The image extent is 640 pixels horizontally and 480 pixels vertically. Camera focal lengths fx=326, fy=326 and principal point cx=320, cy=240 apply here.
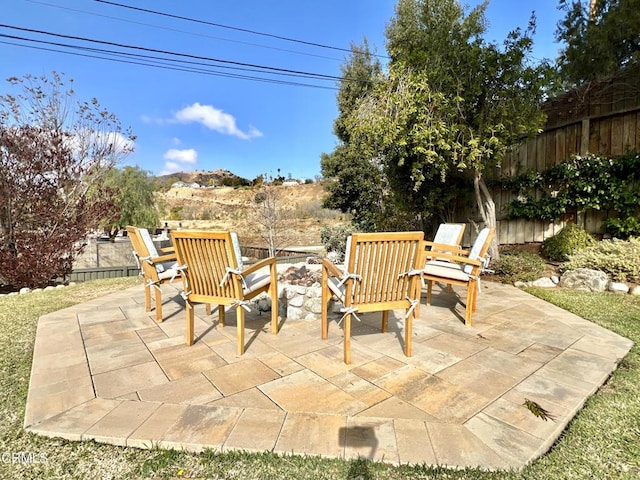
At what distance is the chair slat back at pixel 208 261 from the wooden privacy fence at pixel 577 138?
586cm

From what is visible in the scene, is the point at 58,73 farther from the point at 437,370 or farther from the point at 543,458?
the point at 543,458

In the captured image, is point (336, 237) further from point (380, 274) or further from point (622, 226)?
point (380, 274)

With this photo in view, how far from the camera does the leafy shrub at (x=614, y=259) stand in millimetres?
4210

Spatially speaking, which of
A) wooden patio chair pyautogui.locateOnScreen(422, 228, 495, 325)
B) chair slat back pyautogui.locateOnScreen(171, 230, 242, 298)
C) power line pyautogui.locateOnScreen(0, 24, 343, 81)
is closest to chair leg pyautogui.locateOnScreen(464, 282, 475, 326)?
wooden patio chair pyautogui.locateOnScreen(422, 228, 495, 325)

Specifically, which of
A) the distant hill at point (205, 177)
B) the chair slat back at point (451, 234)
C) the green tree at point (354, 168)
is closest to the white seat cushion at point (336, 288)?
the chair slat back at point (451, 234)

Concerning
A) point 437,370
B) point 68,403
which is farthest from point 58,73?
point 437,370

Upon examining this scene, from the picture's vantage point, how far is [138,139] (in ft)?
26.5

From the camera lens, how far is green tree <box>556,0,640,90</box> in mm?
4891

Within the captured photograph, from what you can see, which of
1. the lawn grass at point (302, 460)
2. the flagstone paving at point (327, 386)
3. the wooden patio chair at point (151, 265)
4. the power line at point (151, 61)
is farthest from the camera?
the power line at point (151, 61)

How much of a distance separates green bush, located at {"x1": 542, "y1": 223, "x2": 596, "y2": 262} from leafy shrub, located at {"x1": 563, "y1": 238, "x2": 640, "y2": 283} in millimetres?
171

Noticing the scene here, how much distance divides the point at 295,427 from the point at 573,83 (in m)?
7.51

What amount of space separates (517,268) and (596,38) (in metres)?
3.98

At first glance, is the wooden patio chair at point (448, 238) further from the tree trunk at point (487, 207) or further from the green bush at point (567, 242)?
the green bush at point (567, 242)

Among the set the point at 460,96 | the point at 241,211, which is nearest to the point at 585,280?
the point at 460,96
